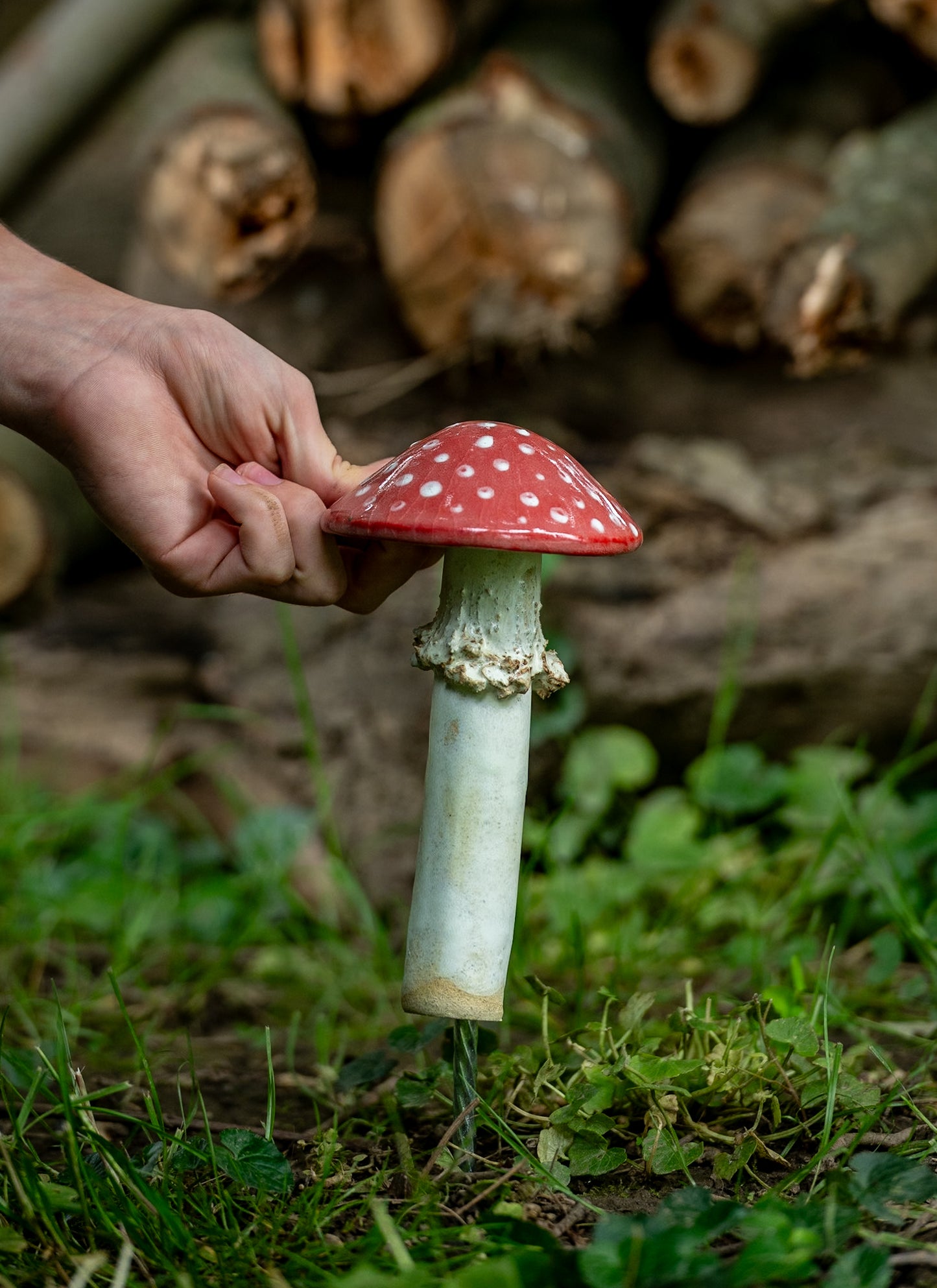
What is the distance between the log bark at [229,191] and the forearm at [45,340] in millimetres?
1502

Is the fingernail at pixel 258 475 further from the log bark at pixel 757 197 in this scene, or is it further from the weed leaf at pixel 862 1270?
the log bark at pixel 757 197

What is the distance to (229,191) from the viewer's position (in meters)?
3.21

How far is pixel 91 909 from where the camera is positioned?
2826mm

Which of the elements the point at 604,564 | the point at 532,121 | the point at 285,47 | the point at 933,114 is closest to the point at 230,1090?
the point at 604,564

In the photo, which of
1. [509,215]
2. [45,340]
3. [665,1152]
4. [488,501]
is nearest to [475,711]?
[488,501]

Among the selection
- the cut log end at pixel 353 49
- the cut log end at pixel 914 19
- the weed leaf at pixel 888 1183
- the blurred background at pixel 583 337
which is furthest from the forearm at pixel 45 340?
the cut log end at pixel 914 19

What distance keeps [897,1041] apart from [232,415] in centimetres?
167

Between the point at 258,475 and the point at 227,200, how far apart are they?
6.07 feet

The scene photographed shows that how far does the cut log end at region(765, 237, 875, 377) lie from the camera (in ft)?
9.54

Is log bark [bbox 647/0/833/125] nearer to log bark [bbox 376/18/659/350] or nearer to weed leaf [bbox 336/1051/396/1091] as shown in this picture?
log bark [bbox 376/18/659/350]

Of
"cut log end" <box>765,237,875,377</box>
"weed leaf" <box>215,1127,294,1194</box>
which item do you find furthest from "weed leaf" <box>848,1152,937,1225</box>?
"cut log end" <box>765,237,875,377</box>

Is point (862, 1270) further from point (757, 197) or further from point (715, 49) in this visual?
point (715, 49)

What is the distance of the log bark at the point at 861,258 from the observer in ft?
9.53

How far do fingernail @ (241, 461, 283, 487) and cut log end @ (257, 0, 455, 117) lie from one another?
1983 mm
